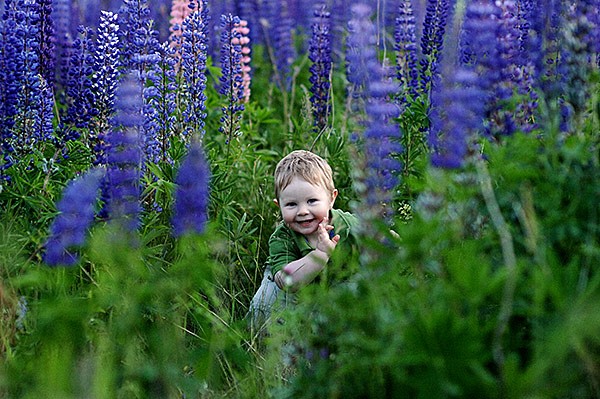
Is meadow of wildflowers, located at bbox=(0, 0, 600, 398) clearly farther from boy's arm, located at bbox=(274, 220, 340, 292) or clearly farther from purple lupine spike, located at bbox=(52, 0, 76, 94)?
purple lupine spike, located at bbox=(52, 0, 76, 94)

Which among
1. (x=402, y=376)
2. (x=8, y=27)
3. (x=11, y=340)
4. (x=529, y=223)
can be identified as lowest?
(x=11, y=340)

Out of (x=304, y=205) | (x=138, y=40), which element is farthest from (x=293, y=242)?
(x=138, y=40)

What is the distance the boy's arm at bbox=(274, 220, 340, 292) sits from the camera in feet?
11.7

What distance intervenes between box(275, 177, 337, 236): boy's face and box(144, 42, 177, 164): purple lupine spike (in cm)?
74

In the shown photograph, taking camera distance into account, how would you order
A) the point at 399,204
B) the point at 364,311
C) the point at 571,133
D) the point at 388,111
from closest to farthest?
the point at 364,311 → the point at 571,133 → the point at 388,111 → the point at 399,204

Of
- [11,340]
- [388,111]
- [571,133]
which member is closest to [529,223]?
[571,133]

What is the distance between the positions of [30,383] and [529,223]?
1546mm

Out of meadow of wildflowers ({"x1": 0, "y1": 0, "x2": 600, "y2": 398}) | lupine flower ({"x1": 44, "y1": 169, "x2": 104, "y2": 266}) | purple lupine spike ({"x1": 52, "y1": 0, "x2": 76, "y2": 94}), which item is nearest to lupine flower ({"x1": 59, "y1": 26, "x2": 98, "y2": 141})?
meadow of wildflowers ({"x1": 0, "y1": 0, "x2": 600, "y2": 398})

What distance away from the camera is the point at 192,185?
9.37 feet

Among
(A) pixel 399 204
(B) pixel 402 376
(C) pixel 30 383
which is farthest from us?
(A) pixel 399 204

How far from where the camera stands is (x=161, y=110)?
4.55 metres

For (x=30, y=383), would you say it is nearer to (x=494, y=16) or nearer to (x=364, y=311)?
(x=364, y=311)

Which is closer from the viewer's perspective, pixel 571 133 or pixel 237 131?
pixel 571 133

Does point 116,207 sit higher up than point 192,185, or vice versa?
point 192,185
